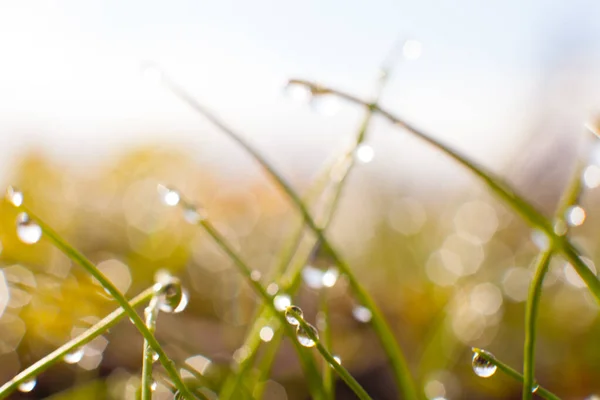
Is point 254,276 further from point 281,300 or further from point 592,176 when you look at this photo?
point 592,176

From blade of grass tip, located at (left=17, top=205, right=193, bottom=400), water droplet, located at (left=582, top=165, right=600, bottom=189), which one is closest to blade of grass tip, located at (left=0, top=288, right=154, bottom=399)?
blade of grass tip, located at (left=17, top=205, right=193, bottom=400)

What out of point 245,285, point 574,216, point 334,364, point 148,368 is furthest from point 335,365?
point 245,285

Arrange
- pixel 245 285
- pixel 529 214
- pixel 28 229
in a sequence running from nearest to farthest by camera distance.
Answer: pixel 529 214 < pixel 28 229 < pixel 245 285

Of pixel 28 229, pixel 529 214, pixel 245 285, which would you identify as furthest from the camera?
pixel 245 285

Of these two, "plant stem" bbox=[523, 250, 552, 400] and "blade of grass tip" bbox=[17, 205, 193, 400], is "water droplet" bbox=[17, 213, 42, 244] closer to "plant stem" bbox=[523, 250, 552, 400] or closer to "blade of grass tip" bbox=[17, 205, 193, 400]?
"blade of grass tip" bbox=[17, 205, 193, 400]

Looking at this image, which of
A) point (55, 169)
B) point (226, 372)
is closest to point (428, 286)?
point (226, 372)

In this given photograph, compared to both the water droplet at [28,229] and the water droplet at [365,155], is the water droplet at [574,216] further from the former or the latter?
the water droplet at [28,229]
